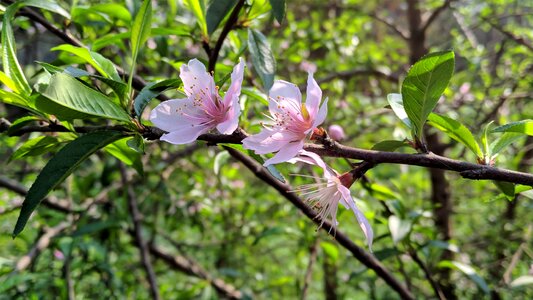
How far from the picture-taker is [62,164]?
61 cm

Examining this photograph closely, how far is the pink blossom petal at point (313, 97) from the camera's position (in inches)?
27.3

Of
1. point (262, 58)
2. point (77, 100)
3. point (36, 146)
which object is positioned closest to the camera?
point (77, 100)

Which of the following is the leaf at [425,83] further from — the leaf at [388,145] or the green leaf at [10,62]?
the green leaf at [10,62]

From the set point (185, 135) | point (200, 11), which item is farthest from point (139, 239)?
point (185, 135)

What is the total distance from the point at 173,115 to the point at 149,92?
0.08m

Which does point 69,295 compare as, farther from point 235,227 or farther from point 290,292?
point 290,292

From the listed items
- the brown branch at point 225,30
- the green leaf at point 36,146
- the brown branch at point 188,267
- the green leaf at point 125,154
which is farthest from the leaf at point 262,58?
the brown branch at point 188,267

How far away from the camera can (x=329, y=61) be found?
8.68ft

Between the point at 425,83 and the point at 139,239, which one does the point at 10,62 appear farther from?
the point at 139,239

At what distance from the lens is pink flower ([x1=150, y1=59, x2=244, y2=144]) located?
0.74 m

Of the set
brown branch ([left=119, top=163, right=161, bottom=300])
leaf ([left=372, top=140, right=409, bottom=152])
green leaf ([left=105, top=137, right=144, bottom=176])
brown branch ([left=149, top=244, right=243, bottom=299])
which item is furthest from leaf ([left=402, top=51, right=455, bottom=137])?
brown branch ([left=149, top=244, right=243, bottom=299])

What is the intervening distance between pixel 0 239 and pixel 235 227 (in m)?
1.33

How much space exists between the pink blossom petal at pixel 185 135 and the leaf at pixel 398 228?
64cm

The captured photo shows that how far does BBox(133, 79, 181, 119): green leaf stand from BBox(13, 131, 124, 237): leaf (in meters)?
0.07
